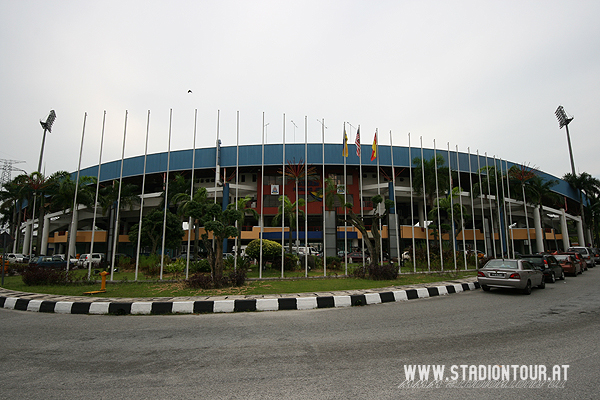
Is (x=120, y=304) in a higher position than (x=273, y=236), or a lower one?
lower

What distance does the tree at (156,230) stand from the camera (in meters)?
25.0

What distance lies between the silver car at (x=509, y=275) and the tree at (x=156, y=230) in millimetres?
20706

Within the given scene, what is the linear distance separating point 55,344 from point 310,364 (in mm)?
4209

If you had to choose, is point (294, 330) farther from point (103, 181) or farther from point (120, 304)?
point (103, 181)

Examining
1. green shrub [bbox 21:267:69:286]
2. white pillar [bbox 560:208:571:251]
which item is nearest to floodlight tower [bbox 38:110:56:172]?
green shrub [bbox 21:267:69:286]

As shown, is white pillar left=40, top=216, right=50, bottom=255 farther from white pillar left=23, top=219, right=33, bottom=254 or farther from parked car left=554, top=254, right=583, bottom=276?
parked car left=554, top=254, right=583, bottom=276

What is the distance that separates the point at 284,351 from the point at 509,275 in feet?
30.3

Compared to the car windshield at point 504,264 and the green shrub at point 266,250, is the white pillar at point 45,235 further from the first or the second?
the car windshield at point 504,264

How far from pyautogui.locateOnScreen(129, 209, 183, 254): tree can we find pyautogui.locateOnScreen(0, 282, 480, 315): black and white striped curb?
626 inches

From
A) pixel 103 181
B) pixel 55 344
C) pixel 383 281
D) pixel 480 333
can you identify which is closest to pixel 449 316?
pixel 480 333

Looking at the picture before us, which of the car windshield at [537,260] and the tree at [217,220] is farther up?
the tree at [217,220]

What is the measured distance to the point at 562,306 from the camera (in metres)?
8.45

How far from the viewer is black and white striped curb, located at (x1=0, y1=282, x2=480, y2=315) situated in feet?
A: 26.3

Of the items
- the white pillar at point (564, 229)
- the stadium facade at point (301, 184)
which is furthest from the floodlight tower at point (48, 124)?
the white pillar at point (564, 229)
